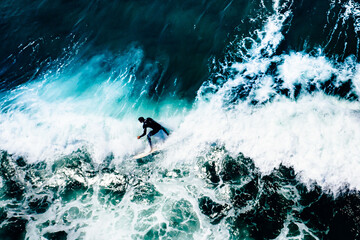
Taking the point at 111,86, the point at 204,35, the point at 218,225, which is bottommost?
the point at 218,225

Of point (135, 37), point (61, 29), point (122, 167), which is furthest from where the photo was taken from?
point (61, 29)

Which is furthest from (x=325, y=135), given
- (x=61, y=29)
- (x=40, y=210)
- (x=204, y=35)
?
(x=61, y=29)

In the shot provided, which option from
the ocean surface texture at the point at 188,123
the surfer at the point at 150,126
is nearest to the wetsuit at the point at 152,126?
the surfer at the point at 150,126

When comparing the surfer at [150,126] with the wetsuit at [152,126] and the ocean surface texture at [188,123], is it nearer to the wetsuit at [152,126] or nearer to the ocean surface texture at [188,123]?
the wetsuit at [152,126]

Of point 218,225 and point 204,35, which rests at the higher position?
point 204,35

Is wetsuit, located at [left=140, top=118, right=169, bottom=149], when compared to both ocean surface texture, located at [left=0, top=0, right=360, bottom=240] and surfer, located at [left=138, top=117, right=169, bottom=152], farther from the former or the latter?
ocean surface texture, located at [left=0, top=0, right=360, bottom=240]

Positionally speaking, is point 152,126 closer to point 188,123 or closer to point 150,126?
point 150,126

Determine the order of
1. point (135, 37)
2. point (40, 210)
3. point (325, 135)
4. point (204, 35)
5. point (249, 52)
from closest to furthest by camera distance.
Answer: point (325, 135) < point (40, 210) < point (249, 52) < point (204, 35) < point (135, 37)

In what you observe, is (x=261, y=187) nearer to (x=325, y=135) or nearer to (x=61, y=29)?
(x=325, y=135)

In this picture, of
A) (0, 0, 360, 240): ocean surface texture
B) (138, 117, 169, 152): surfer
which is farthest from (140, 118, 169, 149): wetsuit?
(0, 0, 360, 240): ocean surface texture
